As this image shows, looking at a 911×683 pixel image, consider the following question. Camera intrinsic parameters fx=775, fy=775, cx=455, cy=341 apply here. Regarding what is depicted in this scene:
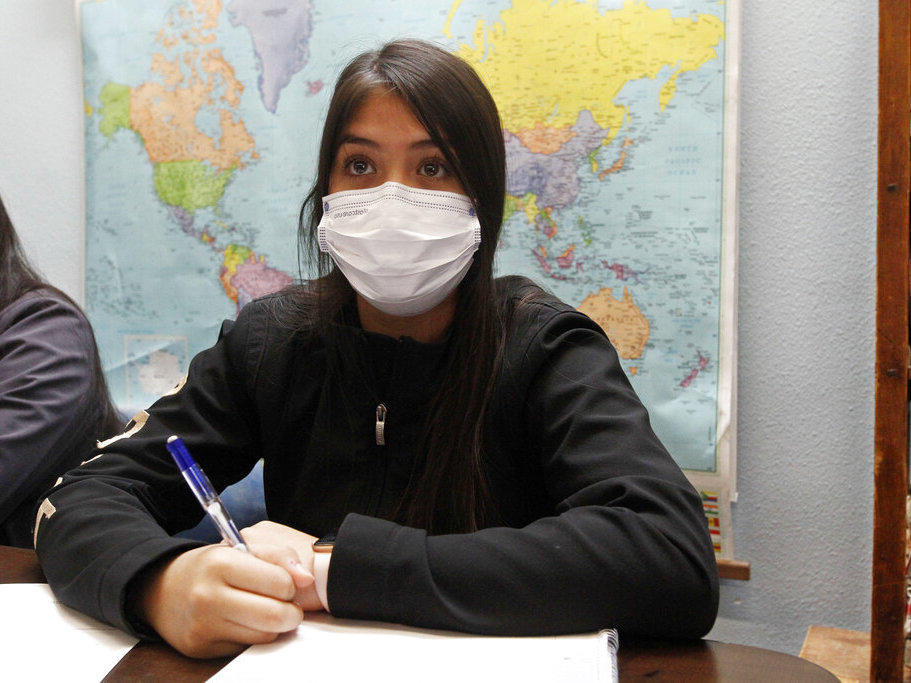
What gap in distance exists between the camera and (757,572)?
1.51m

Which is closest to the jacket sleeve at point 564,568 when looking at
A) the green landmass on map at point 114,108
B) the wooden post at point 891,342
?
the wooden post at point 891,342

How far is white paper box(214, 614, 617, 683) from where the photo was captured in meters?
0.54

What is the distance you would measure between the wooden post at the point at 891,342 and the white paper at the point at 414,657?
0.78m

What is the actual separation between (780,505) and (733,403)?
8.5 inches

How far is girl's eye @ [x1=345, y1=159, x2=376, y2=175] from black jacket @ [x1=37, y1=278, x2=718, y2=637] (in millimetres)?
213

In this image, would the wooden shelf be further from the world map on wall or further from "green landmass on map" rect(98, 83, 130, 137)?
"green landmass on map" rect(98, 83, 130, 137)

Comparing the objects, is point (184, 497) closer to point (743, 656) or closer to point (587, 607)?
point (587, 607)

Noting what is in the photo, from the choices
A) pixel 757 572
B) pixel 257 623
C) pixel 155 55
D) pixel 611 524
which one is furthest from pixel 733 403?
pixel 155 55

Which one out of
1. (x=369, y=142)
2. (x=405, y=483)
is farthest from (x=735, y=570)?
(x=369, y=142)

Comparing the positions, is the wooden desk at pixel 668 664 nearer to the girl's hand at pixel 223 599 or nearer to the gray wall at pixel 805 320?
the girl's hand at pixel 223 599

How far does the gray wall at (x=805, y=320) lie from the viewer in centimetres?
141

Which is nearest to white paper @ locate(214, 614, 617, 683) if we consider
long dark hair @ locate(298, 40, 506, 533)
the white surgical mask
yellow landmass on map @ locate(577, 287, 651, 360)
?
long dark hair @ locate(298, 40, 506, 533)

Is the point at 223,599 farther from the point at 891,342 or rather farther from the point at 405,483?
the point at 891,342

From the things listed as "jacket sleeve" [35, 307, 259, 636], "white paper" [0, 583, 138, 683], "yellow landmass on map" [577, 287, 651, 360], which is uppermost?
"yellow landmass on map" [577, 287, 651, 360]
